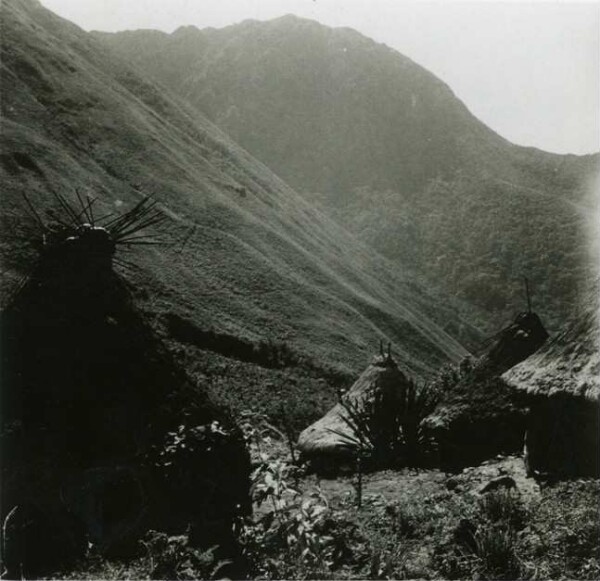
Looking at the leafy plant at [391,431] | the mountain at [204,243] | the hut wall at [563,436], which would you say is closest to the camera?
the hut wall at [563,436]

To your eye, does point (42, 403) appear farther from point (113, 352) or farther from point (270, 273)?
point (270, 273)

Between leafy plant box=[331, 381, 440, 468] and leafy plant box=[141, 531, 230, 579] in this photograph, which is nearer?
leafy plant box=[141, 531, 230, 579]

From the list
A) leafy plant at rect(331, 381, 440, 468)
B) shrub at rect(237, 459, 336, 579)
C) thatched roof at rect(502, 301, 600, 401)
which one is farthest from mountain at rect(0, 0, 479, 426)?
thatched roof at rect(502, 301, 600, 401)

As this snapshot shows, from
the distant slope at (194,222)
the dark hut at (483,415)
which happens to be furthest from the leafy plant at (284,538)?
the distant slope at (194,222)

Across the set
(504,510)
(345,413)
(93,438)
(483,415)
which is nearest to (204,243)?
(345,413)

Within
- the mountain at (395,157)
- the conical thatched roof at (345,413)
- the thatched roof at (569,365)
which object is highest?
the mountain at (395,157)

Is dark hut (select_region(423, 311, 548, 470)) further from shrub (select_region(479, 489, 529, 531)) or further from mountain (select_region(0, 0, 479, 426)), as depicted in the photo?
mountain (select_region(0, 0, 479, 426))

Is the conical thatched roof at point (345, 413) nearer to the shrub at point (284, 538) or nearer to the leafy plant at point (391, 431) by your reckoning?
the leafy plant at point (391, 431)

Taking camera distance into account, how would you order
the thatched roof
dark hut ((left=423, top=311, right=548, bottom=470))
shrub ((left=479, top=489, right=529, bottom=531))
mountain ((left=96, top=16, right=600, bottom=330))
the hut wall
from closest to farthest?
shrub ((left=479, top=489, right=529, bottom=531)), the thatched roof, the hut wall, dark hut ((left=423, top=311, right=548, bottom=470)), mountain ((left=96, top=16, right=600, bottom=330))
